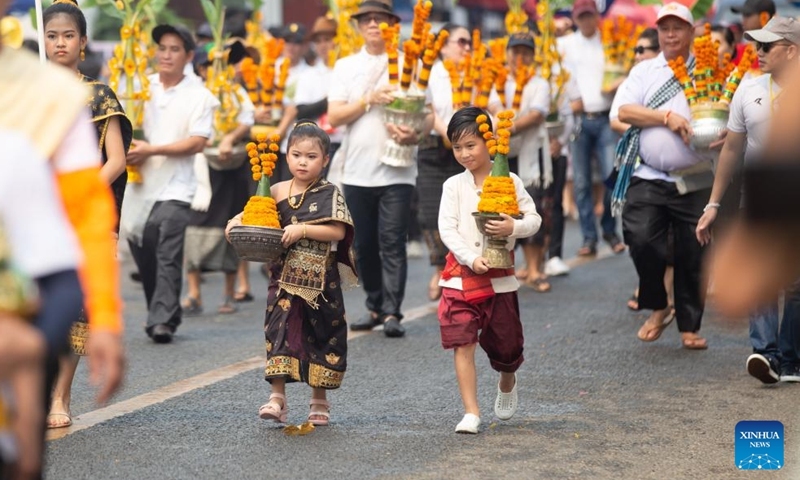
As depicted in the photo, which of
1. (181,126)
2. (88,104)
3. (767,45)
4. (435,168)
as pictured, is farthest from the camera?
(435,168)

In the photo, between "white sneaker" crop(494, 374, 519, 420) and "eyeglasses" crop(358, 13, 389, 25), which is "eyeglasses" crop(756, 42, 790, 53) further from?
"eyeglasses" crop(358, 13, 389, 25)

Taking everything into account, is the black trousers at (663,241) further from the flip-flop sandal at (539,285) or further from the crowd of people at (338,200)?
the flip-flop sandal at (539,285)

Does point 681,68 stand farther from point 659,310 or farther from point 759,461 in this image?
point 759,461

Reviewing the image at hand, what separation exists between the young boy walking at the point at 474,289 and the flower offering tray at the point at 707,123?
2.07 metres

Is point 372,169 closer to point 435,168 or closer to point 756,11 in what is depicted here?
point 435,168

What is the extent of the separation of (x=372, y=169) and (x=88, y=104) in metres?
3.39

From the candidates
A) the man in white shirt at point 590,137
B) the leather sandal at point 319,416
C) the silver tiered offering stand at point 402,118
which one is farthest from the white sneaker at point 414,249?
the leather sandal at point 319,416

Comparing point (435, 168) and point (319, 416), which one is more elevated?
point (435, 168)

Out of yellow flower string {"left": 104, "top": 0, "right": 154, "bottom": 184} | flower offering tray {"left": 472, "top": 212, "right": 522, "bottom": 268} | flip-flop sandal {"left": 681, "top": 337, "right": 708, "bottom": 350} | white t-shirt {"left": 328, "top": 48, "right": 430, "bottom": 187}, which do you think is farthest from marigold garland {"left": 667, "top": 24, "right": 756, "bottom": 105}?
yellow flower string {"left": 104, "top": 0, "right": 154, "bottom": 184}

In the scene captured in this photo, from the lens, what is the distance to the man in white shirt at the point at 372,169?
10008 millimetres

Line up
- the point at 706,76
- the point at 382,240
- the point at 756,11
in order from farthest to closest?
the point at 756,11, the point at 382,240, the point at 706,76

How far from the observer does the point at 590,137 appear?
14.5 metres

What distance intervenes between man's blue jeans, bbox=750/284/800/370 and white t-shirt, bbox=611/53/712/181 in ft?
4.32

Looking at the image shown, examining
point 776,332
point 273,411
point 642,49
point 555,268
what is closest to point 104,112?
point 273,411
